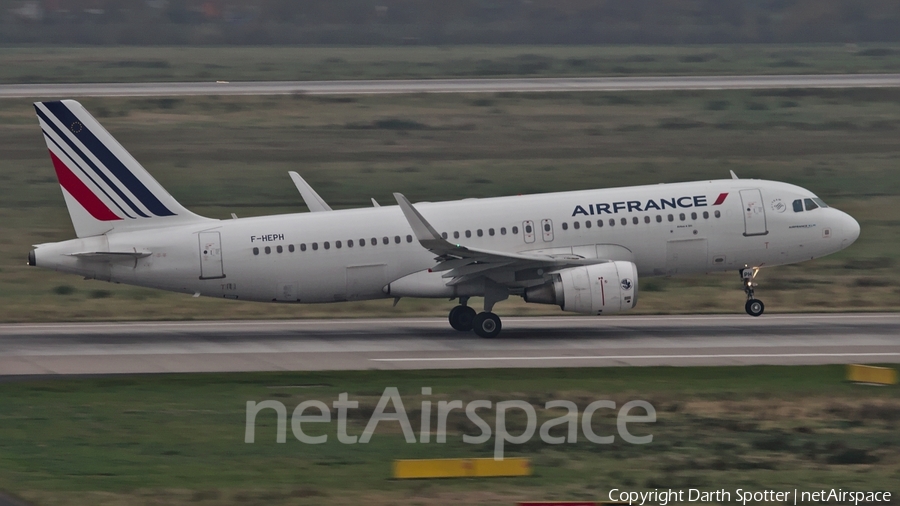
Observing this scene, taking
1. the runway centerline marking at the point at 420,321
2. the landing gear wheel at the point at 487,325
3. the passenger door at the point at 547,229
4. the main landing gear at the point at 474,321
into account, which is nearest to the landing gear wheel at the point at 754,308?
the runway centerline marking at the point at 420,321

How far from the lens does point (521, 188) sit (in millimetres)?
62094

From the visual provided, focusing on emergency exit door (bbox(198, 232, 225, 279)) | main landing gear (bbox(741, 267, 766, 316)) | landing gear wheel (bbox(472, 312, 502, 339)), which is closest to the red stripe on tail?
emergency exit door (bbox(198, 232, 225, 279))

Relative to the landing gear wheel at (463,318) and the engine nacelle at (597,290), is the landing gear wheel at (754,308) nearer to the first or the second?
the engine nacelle at (597,290)

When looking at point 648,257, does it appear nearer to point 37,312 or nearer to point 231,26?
point 37,312

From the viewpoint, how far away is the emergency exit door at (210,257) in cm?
3522

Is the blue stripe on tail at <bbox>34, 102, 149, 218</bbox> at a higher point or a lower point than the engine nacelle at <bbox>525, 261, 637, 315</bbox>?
higher

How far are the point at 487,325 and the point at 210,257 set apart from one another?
8.09 m

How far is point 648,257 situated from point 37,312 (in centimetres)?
1990

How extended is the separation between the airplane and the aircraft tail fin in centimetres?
4

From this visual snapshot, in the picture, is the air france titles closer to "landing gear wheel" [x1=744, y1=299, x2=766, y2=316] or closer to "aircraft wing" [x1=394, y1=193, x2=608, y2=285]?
"aircraft wing" [x1=394, y1=193, x2=608, y2=285]

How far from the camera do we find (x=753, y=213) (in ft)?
120

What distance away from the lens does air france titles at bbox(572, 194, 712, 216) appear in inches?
1419

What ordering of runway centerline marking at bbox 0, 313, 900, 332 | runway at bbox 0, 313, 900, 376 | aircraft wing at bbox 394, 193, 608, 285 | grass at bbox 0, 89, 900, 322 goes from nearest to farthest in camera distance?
runway at bbox 0, 313, 900, 376
aircraft wing at bbox 394, 193, 608, 285
runway centerline marking at bbox 0, 313, 900, 332
grass at bbox 0, 89, 900, 322

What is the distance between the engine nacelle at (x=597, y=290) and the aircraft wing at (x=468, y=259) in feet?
2.30
